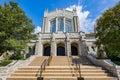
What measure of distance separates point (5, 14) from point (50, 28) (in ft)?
81.6

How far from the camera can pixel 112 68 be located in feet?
32.1

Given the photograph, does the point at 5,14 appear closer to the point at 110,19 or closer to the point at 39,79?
the point at 39,79

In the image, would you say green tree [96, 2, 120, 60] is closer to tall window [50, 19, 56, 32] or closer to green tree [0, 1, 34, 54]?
green tree [0, 1, 34, 54]

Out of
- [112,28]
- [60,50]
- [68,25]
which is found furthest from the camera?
[68,25]

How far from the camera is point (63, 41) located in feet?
86.7

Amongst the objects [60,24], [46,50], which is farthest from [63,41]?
[60,24]

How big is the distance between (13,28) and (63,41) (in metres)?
13.4

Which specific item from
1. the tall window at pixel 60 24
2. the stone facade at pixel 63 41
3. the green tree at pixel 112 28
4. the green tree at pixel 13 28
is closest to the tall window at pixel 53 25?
the stone facade at pixel 63 41

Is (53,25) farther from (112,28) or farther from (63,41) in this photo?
(112,28)

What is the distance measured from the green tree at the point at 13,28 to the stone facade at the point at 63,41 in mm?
9524

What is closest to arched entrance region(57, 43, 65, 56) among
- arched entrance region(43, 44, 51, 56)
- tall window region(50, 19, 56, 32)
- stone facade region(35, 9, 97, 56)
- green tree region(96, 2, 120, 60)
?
stone facade region(35, 9, 97, 56)

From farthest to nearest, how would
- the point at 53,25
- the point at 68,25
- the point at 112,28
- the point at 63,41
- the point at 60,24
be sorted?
the point at 68,25 < the point at 53,25 < the point at 60,24 < the point at 63,41 < the point at 112,28

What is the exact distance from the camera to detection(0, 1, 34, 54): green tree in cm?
1380

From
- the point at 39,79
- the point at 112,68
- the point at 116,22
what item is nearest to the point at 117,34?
the point at 116,22
